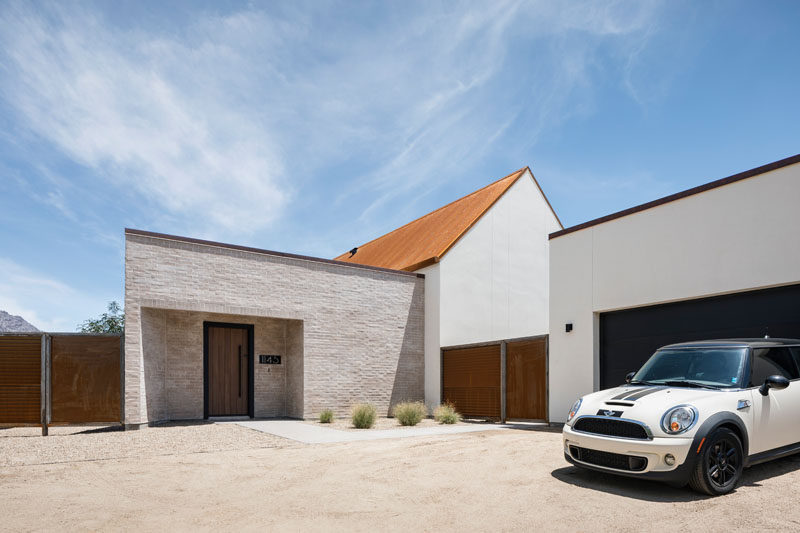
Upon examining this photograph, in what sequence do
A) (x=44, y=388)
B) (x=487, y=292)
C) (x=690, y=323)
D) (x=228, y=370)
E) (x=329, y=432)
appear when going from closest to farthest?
(x=690, y=323) → (x=329, y=432) → (x=44, y=388) → (x=228, y=370) → (x=487, y=292)

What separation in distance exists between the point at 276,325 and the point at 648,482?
12.6m

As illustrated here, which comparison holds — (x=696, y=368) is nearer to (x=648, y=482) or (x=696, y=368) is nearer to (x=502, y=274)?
(x=648, y=482)

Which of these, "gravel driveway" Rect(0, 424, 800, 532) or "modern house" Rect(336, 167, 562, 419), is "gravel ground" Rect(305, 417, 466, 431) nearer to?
"modern house" Rect(336, 167, 562, 419)

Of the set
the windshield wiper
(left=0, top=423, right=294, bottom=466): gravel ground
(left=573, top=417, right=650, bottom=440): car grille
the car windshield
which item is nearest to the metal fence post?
(left=0, top=423, right=294, bottom=466): gravel ground

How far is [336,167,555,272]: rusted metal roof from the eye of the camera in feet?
63.4

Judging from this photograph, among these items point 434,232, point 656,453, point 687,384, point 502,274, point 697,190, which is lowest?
point 656,453

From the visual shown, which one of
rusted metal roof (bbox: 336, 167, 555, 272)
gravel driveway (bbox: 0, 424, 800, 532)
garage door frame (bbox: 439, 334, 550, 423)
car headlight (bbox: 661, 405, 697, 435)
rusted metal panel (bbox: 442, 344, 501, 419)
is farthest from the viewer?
rusted metal roof (bbox: 336, 167, 555, 272)

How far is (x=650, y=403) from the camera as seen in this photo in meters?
6.01

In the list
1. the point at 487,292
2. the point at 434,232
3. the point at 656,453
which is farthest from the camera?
the point at 434,232

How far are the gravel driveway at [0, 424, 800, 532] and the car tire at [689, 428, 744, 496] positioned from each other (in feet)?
0.44

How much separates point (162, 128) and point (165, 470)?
26.4ft

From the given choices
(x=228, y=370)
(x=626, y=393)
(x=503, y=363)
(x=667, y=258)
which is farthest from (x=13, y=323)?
(x=626, y=393)

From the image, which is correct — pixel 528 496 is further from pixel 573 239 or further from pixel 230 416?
pixel 230 416

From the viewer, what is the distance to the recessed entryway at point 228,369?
51.6 feet
